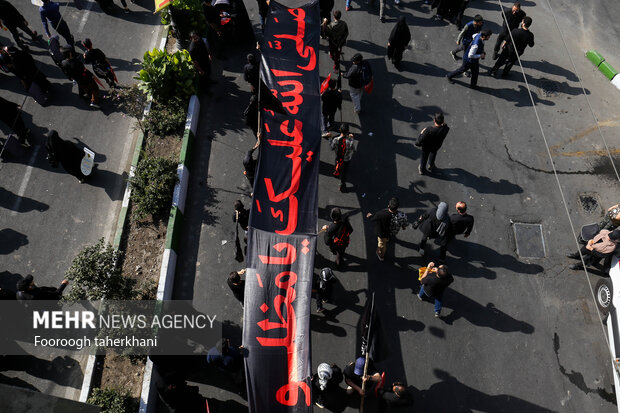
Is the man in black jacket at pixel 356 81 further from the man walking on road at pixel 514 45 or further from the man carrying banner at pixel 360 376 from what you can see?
the man carrying banner at pixel 360 376

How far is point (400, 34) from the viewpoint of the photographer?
13.4m

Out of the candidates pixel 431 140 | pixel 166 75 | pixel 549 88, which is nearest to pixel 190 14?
pixel 166 75

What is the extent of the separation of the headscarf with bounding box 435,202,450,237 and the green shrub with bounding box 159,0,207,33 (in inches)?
373

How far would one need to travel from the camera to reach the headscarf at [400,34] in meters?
13.2

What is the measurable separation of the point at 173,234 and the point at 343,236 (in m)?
4.32

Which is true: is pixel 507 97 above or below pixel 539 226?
above

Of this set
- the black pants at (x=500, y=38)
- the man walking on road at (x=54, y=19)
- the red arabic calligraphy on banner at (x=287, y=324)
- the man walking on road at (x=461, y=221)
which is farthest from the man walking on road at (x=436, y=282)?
the man walking on road at (x=54, y=19)

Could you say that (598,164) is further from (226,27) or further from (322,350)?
(226,27)

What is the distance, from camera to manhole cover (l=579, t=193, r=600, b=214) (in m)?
11.7

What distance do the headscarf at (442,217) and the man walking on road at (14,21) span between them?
14186 mm

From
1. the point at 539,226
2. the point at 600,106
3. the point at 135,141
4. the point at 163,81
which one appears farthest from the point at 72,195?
the point at 600,106

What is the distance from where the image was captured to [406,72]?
14.3 meters

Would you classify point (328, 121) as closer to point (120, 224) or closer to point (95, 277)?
point (120, 224)

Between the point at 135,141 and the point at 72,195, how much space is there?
7.70ft
